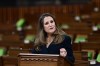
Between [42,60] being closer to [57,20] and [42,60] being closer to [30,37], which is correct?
[30,37]

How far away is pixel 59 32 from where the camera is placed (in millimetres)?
2400

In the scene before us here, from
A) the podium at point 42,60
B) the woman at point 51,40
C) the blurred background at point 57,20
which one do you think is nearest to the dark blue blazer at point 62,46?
the woman at point 51,40

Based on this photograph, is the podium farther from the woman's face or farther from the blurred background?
the blurred background

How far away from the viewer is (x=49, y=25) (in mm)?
2389

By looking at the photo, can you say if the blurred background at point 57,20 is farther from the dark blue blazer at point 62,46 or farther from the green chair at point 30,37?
the dark blue blazer at point 62,46

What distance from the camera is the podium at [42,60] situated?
2109 millimetres

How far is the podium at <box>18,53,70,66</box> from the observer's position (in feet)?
6.92

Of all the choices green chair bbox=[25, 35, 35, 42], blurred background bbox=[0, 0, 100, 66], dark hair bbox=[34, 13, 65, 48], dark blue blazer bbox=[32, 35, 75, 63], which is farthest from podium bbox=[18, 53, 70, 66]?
green chair bbox=[25, 35, 35, 42]

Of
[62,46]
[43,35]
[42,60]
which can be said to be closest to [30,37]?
[43,35]

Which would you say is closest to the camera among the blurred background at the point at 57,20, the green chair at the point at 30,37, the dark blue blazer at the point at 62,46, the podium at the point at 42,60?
the podium at the point at 42,60

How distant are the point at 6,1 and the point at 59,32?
15.9 feet

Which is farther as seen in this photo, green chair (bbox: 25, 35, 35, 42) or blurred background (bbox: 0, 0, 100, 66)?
green chair (bbox: 25, 35, 35, 42)

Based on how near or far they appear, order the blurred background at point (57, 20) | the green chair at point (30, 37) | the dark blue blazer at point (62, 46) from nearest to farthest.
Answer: the dark blue blazer at point (62, 46), the blurred background at point (57, 20), the green chair at point (30, 37)

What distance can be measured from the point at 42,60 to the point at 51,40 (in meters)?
0.31
